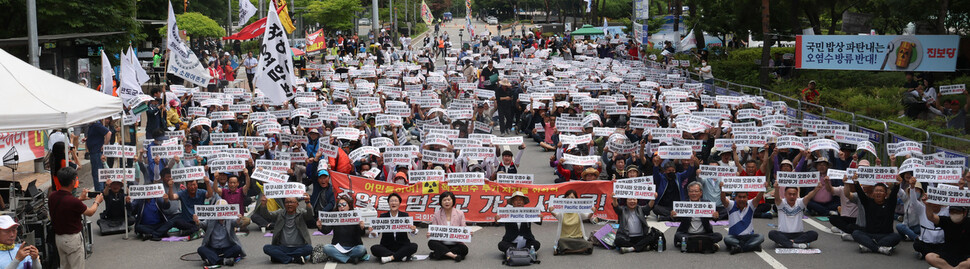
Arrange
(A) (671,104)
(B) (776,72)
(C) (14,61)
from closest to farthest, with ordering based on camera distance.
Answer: (C) (14,61) < (A) (671,104) < (B) (776,72)

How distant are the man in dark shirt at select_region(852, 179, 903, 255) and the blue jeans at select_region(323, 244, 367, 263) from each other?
702cm

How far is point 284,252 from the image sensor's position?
13.8 m

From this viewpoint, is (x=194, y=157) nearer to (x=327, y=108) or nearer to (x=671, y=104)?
(x=327, y=108)

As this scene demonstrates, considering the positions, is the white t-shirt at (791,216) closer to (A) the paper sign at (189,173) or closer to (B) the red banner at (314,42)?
(A) the paper sign at (189,173)

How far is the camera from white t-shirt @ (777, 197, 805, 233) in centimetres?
1452

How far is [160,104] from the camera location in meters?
23.3

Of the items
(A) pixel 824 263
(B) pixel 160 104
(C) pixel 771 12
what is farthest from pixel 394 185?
(C) pixel 771 12

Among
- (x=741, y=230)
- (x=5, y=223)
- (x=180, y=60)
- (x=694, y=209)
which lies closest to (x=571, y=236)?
(x=694, y=209)

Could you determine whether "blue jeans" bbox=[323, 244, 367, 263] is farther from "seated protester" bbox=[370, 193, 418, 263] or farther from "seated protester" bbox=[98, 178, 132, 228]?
"seated protester" bbox=[98, 178, 132, 228]

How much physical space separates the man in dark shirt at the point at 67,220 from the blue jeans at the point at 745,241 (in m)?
8.38

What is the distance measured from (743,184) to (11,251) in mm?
9515

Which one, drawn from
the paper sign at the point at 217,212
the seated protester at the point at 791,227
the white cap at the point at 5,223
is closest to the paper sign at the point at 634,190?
the seated protester at the point at 791,227

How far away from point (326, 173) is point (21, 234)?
500cm

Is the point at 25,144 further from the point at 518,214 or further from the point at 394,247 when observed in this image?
the point at 518,214
